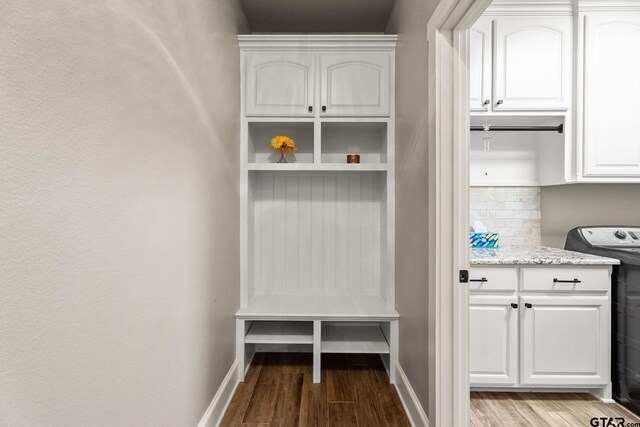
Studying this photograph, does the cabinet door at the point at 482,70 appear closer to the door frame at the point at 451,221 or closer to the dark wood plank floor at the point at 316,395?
the door frame at the point at 451,221

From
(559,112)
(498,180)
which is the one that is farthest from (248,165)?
(559,112)

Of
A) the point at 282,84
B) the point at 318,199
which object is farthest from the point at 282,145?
the point at 318,199

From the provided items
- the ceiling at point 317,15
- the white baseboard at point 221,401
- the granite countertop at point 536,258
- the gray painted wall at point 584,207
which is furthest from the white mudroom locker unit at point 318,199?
A: the gray painted wall at point 584,207

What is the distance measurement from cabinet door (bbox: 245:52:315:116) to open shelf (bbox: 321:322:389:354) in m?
1.71

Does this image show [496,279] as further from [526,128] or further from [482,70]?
[482,70]

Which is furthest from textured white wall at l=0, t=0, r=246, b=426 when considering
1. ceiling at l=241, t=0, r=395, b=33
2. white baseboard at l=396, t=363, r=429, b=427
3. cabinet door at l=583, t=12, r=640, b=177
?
cabinet door at l=583, t=12, r=640, b=177

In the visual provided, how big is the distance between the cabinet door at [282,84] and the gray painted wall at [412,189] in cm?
67

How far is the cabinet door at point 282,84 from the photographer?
2.50 meters

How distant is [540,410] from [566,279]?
0.82 meters

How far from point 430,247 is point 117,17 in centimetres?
145

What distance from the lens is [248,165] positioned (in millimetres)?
2510

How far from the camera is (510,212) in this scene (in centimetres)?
269

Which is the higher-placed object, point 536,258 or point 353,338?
point 536,258

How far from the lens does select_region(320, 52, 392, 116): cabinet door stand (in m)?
2.49
